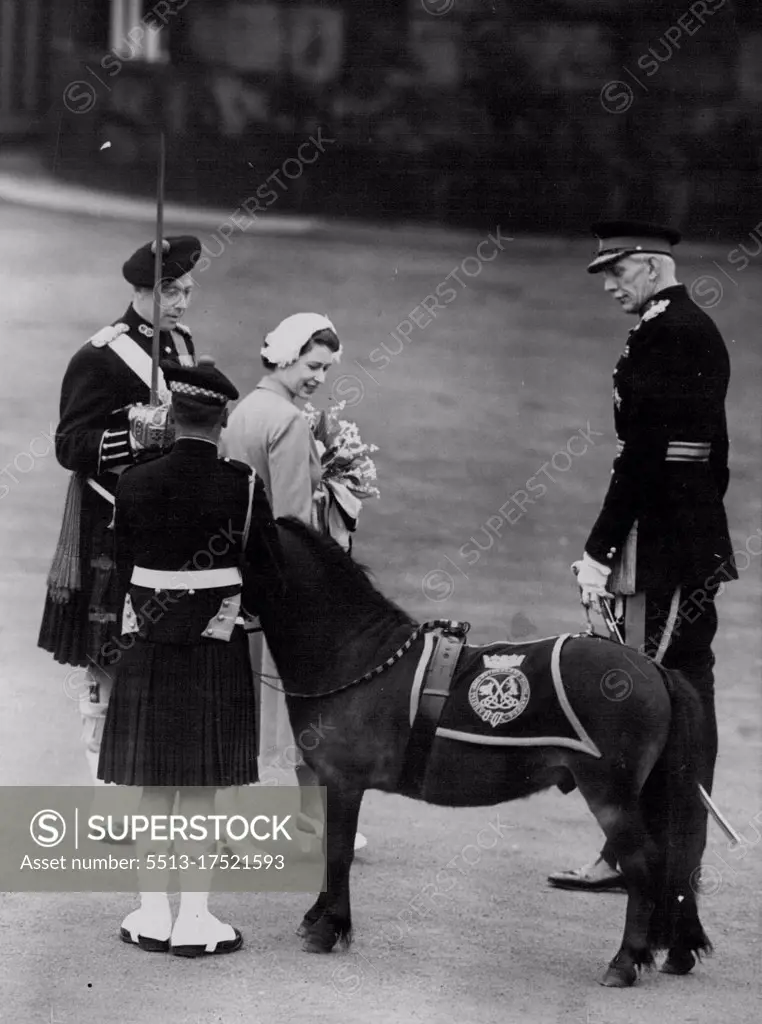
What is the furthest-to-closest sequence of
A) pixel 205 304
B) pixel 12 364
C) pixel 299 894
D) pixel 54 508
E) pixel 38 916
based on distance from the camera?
pixel 205 304 → pixel 54 508 → pixel 12 364 → pixel 299 894 → pixel 38 916

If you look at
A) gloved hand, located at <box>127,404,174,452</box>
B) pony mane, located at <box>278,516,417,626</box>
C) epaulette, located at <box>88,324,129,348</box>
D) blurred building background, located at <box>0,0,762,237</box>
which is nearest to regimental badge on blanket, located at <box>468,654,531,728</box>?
pony mane, located at <box>278,516,417,626</box>

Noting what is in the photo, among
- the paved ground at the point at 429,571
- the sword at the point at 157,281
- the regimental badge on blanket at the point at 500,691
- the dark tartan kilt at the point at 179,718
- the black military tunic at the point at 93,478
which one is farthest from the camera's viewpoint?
the black military tunic at the point at 93,478

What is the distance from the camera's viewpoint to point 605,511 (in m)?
4.76

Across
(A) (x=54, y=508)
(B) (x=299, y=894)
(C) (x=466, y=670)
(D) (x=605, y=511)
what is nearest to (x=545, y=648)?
(C) (x=466, y=670)

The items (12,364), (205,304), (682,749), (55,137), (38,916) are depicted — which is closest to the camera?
(682,749)

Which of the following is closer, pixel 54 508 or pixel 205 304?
pixel 54 508

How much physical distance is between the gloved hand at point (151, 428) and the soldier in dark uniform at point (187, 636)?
17.3 inches

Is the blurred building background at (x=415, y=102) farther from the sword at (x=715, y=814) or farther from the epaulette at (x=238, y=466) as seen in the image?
the sword at (x=715, y=814)

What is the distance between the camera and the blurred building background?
18.9ft

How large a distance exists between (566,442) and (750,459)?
942mm

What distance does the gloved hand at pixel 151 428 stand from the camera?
4.81 m

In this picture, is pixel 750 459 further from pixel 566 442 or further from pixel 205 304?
pixel 205 304

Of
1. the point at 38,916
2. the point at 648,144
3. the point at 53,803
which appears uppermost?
the point at 648,144

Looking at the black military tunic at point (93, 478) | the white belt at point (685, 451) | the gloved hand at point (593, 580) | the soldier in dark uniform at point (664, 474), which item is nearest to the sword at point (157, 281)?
the black military tunic at point (93, 478)
